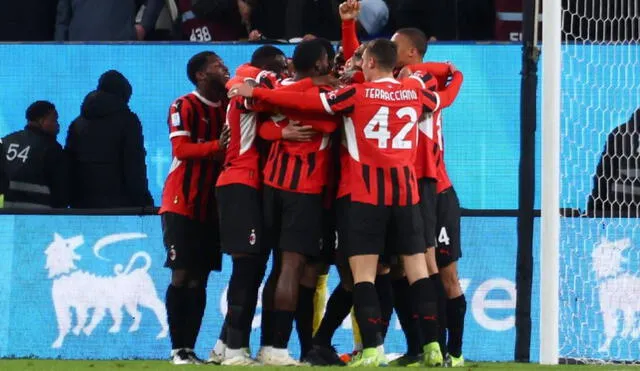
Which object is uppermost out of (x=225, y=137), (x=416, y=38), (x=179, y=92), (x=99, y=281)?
(x=416, y=38)

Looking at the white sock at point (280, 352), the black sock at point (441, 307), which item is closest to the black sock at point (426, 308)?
the black sock at point (441, 307)

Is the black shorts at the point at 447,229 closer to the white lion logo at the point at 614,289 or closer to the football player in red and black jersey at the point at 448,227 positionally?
the football player in red and black jersey at the point at 448,227

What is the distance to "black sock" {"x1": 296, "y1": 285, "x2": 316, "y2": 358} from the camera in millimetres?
10414

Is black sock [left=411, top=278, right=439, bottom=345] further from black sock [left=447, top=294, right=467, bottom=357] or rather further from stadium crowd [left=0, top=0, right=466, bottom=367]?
black sock [left=447, top=294, right=467, bottom=357]

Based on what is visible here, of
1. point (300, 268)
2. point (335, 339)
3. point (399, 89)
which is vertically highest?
point (399, 89)

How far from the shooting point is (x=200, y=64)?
11180 mm

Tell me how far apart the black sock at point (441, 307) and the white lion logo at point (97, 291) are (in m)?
2.62

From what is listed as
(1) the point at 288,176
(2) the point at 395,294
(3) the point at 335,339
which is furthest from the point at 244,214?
(3) the point at 335,339

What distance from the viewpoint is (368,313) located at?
9.73 meters

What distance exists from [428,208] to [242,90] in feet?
4.28

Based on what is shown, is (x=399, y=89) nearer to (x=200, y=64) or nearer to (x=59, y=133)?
(x=200, y=64)

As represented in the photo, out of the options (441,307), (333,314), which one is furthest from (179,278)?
(441,307)

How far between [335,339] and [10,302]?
238cm

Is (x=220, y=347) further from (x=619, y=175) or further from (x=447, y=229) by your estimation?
(x=619, y=175)
